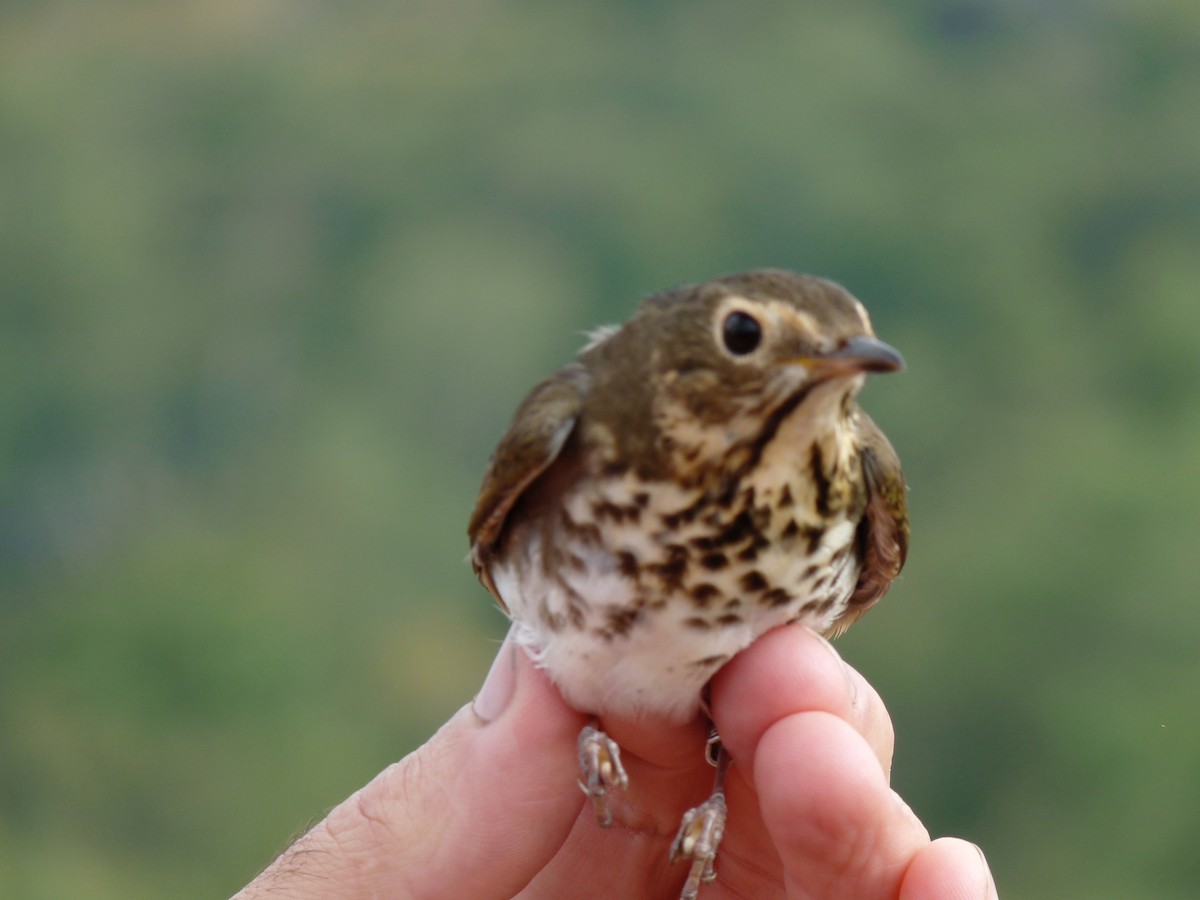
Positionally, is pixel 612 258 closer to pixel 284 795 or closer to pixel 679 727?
pixel 284 795

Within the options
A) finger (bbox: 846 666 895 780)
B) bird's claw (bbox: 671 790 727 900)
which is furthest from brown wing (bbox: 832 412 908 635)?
bird's claw (bbox: 671 790 727 900)

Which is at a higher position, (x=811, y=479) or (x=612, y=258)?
(x=612, y=258)

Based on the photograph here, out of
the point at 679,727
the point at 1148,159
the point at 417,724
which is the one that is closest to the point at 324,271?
the point at 417,724

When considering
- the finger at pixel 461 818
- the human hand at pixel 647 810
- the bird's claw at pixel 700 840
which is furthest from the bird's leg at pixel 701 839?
the finger at pixel 461 818

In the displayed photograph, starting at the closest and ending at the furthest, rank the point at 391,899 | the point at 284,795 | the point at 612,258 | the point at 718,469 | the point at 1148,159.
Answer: the point at 718,469, the point at 391,899, the point at 284,795, the point at 612,258, the point at 1148,159

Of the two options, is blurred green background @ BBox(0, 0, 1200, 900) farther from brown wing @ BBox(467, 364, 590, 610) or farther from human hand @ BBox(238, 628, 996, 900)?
brown wing @ BBox(467, 364, 590, 610)

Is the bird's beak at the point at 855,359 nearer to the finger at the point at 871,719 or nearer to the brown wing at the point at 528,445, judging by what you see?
the brown wing at the point at 528,445
